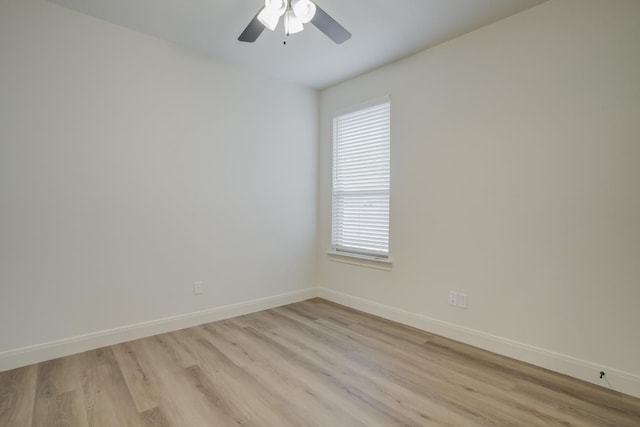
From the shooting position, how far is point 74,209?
8.16ft

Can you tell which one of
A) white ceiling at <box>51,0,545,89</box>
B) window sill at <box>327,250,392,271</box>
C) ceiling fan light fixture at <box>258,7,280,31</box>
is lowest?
window sill at <box>327,250,392,271</box>

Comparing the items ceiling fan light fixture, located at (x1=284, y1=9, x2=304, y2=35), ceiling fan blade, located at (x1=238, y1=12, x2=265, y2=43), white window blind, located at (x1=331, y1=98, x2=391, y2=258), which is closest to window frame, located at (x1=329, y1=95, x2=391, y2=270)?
white window blind, located at (x1=331, y1=98, x2=391, y2=258)

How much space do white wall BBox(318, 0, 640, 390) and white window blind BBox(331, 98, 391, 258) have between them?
165 millimetres

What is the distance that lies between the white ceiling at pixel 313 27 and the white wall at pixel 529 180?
0.72ft

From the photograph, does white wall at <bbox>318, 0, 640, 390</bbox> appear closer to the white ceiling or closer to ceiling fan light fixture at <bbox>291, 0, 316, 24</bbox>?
the white ceiling

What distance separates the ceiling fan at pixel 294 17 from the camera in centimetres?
188

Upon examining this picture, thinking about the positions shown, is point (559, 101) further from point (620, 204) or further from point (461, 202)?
point (461, 202)

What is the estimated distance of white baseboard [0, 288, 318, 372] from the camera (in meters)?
2.28

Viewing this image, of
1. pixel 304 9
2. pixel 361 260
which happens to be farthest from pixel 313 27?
pixel 361 260

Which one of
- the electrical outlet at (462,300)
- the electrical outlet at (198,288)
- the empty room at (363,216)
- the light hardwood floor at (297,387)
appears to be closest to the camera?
the light hardwood floor at (297,387)

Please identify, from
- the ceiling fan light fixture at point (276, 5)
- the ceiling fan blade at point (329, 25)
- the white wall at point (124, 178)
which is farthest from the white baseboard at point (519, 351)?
the ceiling fan light fixture at point (276, 5)

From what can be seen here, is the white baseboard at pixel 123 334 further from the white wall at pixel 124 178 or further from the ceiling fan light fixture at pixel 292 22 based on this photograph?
the ceiling fan light fixture at pixel 292 22

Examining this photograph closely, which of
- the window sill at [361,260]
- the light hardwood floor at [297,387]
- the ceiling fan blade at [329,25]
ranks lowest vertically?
the light hardwood floor at [297,387]

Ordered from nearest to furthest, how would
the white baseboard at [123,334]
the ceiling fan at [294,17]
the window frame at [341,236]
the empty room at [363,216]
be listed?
the ceiling fan at [294,17]
the empty room at [363,216]
the white baseboard at [123,334]
the window frame at [341,236]
